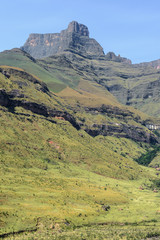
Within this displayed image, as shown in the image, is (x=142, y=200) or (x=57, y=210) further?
(x=142, y=200)

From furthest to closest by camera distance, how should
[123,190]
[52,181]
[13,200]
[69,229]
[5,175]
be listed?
[123,190] → [52,181] → [5,175] → [13,200] → [69,229]

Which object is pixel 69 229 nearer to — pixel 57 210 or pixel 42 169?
pixel 57 210

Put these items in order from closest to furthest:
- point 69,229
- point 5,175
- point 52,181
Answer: point 69,229
point 5,175
point 52,181

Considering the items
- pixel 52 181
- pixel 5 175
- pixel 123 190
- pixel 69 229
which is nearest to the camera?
pixel 69 229

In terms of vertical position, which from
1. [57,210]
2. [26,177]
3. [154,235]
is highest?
[26,177]

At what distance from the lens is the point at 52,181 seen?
162000mm

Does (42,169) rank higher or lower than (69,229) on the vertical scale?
higher

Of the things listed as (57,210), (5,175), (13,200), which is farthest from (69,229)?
(5,175)

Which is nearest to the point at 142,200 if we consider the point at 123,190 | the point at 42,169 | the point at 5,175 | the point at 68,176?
the point at 123,190

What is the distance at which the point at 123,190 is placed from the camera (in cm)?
18538

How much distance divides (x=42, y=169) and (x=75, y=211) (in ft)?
217

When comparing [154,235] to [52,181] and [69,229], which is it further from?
[52,181]

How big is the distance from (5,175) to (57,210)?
1591 inches

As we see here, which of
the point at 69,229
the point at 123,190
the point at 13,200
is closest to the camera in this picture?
the point at 69,229
